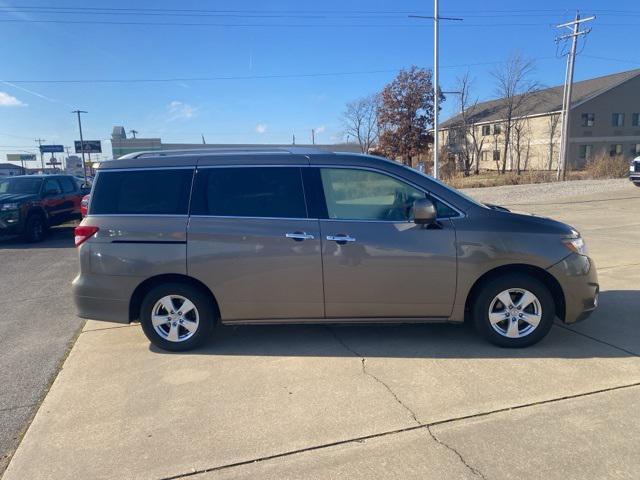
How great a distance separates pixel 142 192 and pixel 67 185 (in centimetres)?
1097

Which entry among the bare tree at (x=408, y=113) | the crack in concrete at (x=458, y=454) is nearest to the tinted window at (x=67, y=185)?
the crack in concrete at (x=458, y=454)

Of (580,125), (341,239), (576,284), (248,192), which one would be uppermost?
(580,125)

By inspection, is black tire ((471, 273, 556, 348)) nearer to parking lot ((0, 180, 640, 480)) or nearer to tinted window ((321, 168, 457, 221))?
parking lot ((0, 180, 640, 480))

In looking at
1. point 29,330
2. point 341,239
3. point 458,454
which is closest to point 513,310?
point 341,239

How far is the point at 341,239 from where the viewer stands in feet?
14.0

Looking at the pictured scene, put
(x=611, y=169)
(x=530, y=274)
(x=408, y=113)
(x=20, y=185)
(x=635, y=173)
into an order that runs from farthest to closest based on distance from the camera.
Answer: (x=408, y=113) → (x=611, y=169) → (x=635, y=173) → (x=20, y=185) → (x=530, y=274)

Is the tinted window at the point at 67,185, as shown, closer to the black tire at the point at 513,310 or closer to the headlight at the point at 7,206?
the headlight at the point at 7,206

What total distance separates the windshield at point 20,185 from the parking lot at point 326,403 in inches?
334

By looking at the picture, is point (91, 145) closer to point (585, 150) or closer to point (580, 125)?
point (580, 125)

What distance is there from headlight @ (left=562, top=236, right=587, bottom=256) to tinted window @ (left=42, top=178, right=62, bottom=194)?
12.7 m

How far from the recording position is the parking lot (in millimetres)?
2852

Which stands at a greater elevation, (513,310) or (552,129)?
(552,129)

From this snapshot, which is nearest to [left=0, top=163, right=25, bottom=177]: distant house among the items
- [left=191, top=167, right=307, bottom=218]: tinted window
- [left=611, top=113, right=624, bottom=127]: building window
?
[left=191, top=167, right=307, bottom=218]: tinted window

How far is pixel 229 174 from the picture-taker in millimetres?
4516
